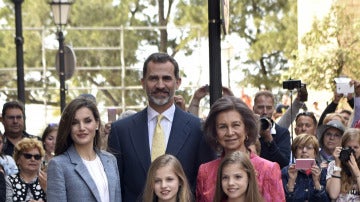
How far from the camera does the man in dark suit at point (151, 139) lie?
940 centimetres

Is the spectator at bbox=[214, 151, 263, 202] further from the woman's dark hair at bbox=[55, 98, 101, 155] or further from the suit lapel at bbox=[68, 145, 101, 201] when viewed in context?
the woman's dark hair at bbox=[55, 98, 101, 155]

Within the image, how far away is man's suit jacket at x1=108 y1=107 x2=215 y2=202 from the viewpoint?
9.42m

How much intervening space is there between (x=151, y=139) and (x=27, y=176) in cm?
337

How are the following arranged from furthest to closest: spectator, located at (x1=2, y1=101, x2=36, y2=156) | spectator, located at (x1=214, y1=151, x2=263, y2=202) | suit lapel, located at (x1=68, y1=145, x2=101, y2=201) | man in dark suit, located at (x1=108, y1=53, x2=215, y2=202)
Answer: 1. spectator, located at (x1=2, y1=101, x2=36, y2=156)
2. man in dark suit, located at (x1=108, y1=53, x2=215, y2=202)
3. suit lapel, located at (x1=68, y1=145, x2=101, y2=201)
4. spectator, located at (x1=214, y1=151, x2=263, y2=202)

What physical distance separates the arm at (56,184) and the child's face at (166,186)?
623 mm

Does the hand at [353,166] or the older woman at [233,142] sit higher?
the older woman at [233,142]

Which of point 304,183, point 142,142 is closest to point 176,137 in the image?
point 142,142

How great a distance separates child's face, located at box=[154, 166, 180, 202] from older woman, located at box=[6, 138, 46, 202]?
127 inches

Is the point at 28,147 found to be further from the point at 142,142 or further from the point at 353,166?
the point at 142,142

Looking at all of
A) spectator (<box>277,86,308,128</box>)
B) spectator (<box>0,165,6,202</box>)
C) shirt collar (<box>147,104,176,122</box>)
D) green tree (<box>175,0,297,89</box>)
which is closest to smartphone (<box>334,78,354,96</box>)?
spectator (<box>277,86,308,128</box>)

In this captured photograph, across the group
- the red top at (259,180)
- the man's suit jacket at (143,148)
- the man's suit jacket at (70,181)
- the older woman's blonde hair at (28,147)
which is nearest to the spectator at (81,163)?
the man's suit jacket at (70,181)

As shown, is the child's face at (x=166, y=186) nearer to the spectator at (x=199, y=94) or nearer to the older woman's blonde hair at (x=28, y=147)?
the spectator at (x=199, y=94)

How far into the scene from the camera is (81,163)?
9141 millimetres

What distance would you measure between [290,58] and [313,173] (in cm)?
2740
